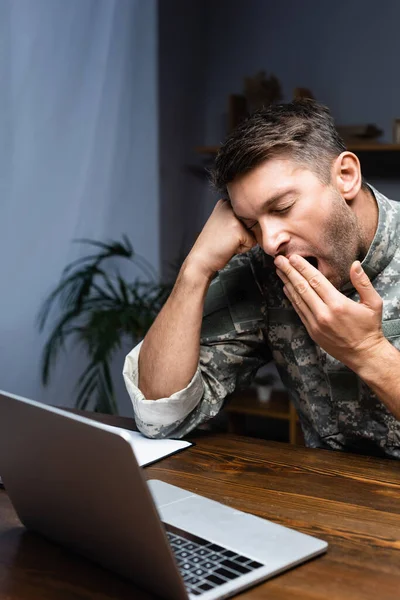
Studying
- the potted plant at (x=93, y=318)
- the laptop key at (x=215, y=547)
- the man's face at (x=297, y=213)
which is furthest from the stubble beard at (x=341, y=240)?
the potted plant at (x=93, y=318)

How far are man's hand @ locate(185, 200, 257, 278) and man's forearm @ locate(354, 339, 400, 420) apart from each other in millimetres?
418

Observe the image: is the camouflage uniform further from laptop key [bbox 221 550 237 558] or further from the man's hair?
laptop key [bbox 221 550 237 558]

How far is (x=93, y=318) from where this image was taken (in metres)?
2.78

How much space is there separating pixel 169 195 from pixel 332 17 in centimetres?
109

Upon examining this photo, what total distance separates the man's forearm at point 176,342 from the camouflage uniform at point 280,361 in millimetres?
32

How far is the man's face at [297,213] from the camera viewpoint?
4.89 ft

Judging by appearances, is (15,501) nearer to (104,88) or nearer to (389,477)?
(389,477)

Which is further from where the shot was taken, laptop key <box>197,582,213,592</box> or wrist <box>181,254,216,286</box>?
wrist <box>181,254,216,286</box>

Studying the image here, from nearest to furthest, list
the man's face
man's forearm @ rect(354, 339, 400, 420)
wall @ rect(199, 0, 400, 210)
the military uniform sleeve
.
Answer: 1. man's forearm @ rect(354, 339, 400, 420)
2. the man's face
3. the military uniform sleeve
4. wall @ rect(199, 0, 400, 210)

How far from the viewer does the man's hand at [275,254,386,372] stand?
1360 mm

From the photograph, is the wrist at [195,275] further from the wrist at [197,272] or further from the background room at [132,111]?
the background room at [132,111]

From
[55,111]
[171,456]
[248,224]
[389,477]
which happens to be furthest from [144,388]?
Answer: [55,111]

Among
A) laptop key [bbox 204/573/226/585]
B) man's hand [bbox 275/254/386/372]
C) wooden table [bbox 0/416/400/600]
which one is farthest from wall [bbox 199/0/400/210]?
laptop key [bbox 204/573/226/585]

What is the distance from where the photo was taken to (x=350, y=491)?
1.16 m
